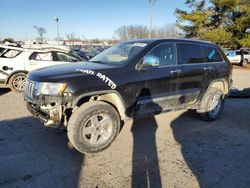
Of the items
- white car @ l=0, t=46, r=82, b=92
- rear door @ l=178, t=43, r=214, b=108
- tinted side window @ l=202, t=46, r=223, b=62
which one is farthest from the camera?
white car @ l=0, t=46, r=82, b=92

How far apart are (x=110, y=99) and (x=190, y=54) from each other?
209 centimetres

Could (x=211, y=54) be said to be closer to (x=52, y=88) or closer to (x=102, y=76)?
(x=102, y=76)

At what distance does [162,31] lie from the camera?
6756 cm

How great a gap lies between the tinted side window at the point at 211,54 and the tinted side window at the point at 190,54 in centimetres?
17

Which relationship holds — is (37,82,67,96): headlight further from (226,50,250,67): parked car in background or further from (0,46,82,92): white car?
(226,50,250,67): parked car in background

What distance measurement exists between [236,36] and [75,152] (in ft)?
73.2

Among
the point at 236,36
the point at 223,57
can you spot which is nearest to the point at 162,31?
the point at 236,36

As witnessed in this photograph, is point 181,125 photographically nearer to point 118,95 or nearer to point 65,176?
point 118,95

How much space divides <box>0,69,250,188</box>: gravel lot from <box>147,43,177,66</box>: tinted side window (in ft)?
4.62

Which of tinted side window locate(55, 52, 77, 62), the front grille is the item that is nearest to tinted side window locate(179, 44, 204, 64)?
the front grille

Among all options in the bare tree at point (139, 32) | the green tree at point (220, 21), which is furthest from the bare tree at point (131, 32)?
the green tree at point (220, 21)

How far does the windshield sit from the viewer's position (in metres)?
4.46

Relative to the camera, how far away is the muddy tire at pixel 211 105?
18.3 feet

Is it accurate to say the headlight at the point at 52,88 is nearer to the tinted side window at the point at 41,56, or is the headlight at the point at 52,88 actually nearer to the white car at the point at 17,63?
the white car at the point at 17,63
